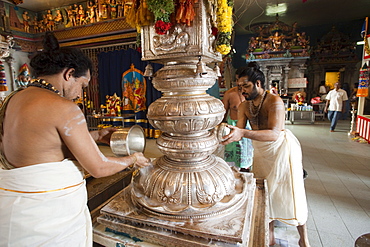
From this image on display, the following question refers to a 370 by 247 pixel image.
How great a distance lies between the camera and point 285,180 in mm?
1852

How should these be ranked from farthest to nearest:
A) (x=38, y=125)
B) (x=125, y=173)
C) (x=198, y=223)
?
(x=125, y=173) → (x=198, y=223) → (x=38, y=125)

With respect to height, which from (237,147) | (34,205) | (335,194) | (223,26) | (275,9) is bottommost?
(335,194)

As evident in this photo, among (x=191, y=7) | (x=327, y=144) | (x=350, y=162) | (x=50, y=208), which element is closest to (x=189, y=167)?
(x=50, y=208)

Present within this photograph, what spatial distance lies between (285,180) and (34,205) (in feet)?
5.81

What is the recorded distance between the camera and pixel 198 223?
3.46 ft

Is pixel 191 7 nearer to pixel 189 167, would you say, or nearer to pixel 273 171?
pixel 189 167

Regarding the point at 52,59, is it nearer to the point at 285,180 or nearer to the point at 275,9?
the point at 285,180

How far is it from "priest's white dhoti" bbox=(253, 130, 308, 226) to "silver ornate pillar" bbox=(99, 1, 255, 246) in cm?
74

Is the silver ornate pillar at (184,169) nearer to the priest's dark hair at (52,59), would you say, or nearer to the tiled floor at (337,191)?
the priest's dark hair at (52,59)

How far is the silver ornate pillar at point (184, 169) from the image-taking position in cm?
107

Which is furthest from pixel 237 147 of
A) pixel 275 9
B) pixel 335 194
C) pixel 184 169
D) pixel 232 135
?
pixel 275 9

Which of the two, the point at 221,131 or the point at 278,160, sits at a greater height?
the point at 221,131

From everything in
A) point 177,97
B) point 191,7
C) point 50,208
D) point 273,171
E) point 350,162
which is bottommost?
point 350,162

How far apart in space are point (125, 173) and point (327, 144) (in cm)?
595
